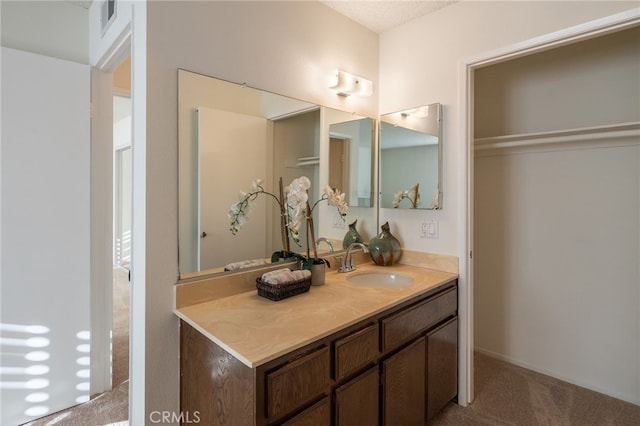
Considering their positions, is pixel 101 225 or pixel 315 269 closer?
pixel 315 269

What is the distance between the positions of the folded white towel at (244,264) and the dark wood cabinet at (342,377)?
339 millimetres

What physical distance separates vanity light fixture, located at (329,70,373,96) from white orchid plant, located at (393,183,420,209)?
0.75 m

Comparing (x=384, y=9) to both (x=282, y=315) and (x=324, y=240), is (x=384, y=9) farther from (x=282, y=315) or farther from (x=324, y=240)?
(x=282, y=315)

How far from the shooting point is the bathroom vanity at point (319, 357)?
112 cm

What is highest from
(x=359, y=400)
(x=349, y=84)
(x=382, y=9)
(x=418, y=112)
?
Answer: (x=382, y=9)

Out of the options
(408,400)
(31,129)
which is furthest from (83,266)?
(408,400)

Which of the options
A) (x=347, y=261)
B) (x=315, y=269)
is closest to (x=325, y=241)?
(x=347, y=261)

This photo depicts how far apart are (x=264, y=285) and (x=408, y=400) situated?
92cm

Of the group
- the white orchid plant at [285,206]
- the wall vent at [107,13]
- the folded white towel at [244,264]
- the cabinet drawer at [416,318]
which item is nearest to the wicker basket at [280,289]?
the folded white towel at [244,264]

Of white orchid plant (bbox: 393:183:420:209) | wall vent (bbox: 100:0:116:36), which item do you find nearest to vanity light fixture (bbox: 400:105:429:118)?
white orchid plant (bbox: 393:183:420:209)

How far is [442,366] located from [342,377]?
900mm

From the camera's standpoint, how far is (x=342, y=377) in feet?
4.36

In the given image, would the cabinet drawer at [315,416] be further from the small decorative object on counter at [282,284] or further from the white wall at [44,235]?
the white wall at [44,235]

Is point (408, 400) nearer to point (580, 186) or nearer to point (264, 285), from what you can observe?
point (264, 285)
